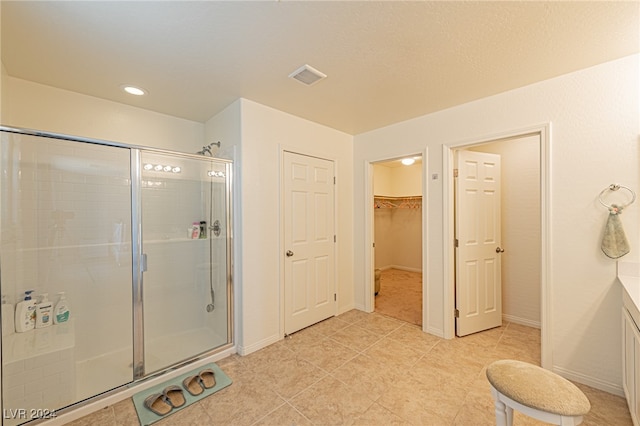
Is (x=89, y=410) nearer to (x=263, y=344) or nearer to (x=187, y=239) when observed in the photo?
(x=263, y=344)

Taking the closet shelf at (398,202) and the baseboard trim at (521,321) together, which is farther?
the closet shelf at (398,202)

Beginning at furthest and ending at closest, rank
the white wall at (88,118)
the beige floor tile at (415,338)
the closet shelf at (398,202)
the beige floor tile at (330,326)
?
the closet shelf at (398,202), the beige floor tile at (330,326), the beige floor tile at (415,338), the white wall at (88,118)

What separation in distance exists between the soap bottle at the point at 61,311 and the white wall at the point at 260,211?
4.54 ft

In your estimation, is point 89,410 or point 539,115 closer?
point 89,410

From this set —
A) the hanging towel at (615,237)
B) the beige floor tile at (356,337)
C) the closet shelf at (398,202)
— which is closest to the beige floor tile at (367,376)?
the beige floor tile at (356,337)

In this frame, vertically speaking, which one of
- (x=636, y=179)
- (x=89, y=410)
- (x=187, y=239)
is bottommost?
(x=89, y=410)

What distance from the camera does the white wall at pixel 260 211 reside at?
8.32 ft

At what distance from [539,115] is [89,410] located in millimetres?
4199

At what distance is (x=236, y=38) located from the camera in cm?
166

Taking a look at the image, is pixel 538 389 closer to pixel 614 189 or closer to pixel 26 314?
A: pixel 614 189

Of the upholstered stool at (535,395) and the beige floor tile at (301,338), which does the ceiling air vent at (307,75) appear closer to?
the upholstered stool at (535,395)

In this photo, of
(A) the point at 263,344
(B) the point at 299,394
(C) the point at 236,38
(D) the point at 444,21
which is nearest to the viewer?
(D) the point at 444,21

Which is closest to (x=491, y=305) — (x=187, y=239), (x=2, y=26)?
(x=187, y=239)

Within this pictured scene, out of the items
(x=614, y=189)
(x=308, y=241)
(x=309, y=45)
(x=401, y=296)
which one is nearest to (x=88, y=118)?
(x=309, y=45)
